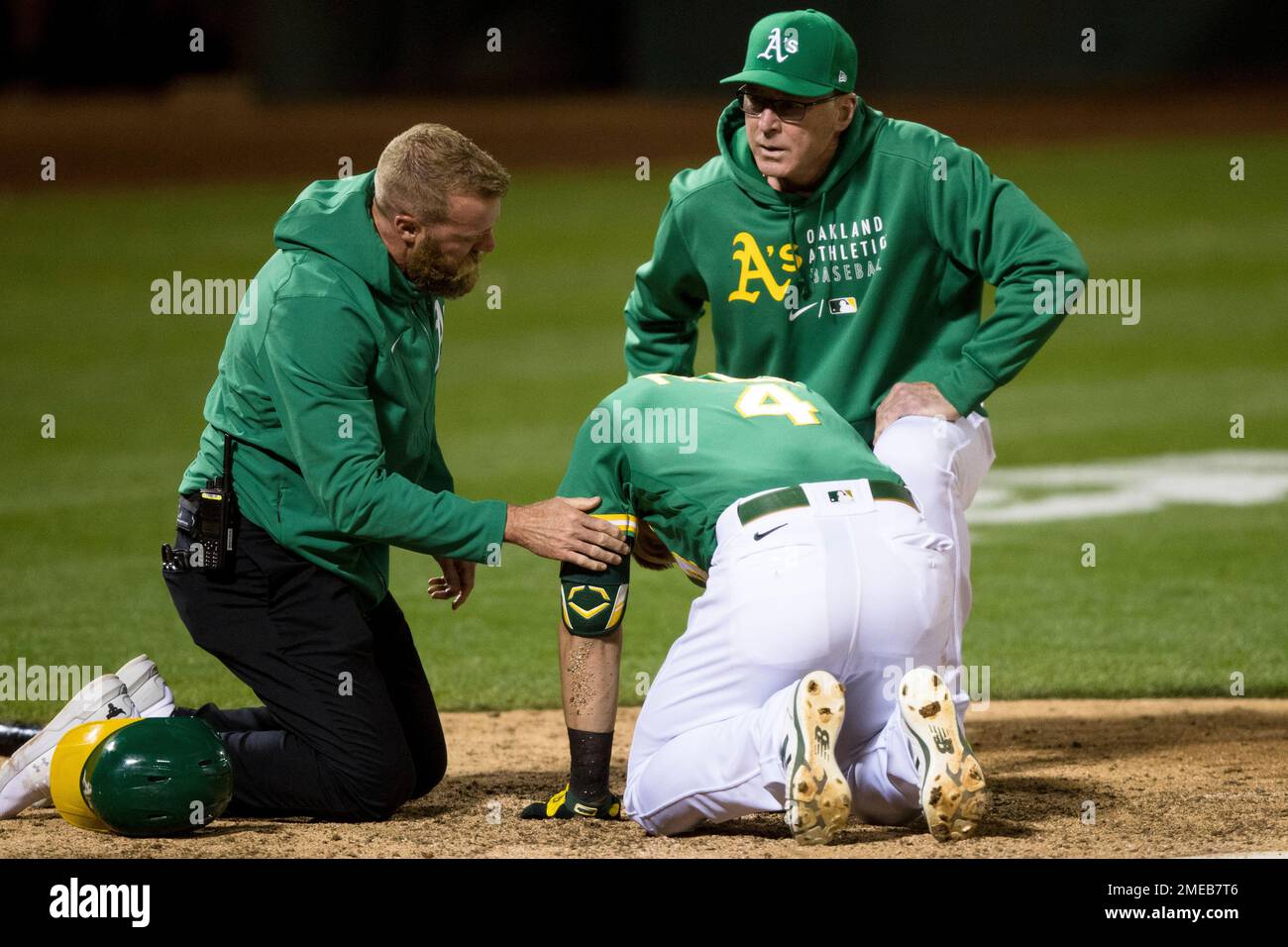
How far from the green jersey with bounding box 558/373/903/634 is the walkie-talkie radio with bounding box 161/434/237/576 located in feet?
3.27

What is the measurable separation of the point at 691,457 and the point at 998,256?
1.50m

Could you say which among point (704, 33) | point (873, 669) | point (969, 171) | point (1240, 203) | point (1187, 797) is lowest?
point (1187, 797)

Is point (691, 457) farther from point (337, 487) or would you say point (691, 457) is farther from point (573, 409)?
point (573, 409)

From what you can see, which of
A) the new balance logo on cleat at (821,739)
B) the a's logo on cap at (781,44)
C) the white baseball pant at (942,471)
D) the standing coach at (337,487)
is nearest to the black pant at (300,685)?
the standing coach at (337,487)

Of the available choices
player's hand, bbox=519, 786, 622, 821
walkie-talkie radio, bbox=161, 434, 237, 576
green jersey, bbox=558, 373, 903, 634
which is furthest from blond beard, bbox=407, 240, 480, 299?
player's hand, bbox=519, 786, 622, 821

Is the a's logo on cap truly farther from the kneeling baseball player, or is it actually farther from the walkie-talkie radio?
the walkie-talkie radio

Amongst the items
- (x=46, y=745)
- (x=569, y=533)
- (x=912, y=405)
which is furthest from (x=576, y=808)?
(x=912, y=405)

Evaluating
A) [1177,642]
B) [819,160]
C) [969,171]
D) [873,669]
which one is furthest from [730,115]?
[1177,642]

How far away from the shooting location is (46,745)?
16.0ft

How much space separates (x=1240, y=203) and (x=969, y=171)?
16.9 metres

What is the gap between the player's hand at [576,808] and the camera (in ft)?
16.0

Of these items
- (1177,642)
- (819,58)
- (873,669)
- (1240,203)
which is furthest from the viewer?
(1240,203)

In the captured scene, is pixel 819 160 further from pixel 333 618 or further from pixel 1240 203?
pixel 1240 203

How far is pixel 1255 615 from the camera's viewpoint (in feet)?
25.4
